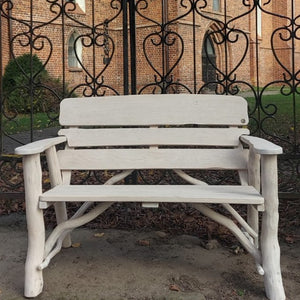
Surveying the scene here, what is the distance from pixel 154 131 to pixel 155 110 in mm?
150

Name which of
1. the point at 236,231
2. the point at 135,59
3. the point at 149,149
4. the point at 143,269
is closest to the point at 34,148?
the point at 149,149

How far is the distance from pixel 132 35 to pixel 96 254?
71.9 inches

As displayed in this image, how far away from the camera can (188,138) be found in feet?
10.0

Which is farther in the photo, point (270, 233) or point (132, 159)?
point (132, 159)

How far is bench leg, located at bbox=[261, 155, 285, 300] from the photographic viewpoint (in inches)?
92.0

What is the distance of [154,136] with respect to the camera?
308 centimetres

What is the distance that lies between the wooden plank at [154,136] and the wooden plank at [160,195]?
54 cm

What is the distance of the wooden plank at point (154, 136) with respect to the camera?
301 cm

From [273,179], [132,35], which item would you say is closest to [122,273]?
[273,179]

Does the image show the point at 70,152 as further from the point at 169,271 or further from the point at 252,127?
the point at 252,127

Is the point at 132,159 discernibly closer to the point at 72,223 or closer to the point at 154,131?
the point at 154,131

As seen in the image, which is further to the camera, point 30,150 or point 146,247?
point 146,247

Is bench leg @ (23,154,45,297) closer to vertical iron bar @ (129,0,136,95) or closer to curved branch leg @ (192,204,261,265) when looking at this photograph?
curved branch leg @ (192,204,261,265)

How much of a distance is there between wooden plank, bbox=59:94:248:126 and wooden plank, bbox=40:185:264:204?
2.17 feet
